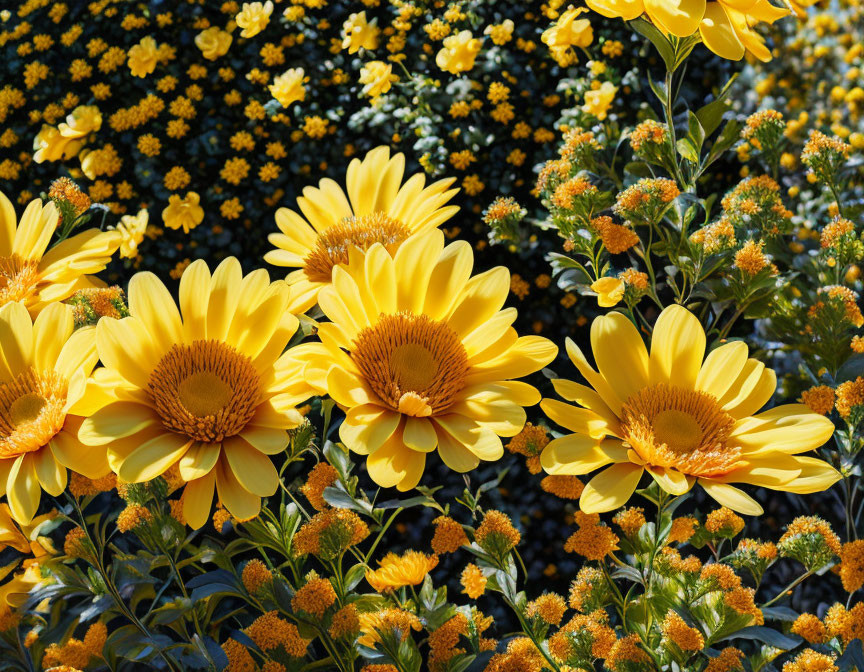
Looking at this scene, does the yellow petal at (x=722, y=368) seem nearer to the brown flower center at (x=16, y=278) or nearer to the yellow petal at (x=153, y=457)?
the yellow petal at (x=153, y=457)

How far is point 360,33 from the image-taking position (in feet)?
7.91

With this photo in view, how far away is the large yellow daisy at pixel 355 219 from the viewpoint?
0.89 metres

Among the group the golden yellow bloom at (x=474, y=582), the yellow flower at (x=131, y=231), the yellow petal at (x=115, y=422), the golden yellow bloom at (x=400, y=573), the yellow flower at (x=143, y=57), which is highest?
the yellow flower at (x=143, y=57)

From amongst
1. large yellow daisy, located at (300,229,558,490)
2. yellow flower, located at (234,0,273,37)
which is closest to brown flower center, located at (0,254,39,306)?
large yellow daisy, located at (300,229,558,490)

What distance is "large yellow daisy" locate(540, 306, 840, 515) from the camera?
69 cm

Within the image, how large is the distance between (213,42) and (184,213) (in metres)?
0.60

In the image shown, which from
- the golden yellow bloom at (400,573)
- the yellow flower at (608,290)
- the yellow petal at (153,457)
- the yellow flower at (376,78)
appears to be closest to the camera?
the yellow petal at (153,457)

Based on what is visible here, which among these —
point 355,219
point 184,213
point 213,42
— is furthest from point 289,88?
point 355,219

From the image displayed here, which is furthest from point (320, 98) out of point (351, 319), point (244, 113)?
point (351, 319)

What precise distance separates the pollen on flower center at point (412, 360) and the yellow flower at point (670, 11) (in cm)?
40

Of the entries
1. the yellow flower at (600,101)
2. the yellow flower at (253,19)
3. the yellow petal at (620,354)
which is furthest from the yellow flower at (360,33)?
the yellow petal at (620,354)

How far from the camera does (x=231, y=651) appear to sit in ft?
3.17

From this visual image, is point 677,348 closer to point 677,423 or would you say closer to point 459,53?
point 677,423

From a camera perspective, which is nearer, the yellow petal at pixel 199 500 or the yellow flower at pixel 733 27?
the yellow petal at pixel 199 500
